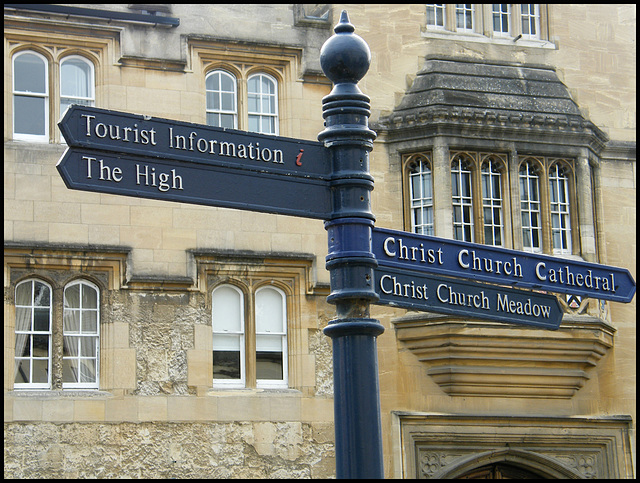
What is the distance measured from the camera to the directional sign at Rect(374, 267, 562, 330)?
574cm

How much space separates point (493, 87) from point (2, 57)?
6076mm

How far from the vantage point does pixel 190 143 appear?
528cm

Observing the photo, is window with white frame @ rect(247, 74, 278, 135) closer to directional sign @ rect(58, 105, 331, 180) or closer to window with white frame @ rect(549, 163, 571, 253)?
window with white frame @ rect(549, 163, 571, 253)

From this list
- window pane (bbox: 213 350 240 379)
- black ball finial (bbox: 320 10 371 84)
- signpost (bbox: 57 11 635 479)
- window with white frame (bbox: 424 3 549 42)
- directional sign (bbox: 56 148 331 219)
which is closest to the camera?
directional sign (bbox: 56 148 331 219)

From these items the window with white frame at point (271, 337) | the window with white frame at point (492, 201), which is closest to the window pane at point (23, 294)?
the window with white frame at point (271, 337)

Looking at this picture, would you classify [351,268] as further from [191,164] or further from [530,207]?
[530,207]

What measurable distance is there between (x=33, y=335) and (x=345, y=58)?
7.81 m

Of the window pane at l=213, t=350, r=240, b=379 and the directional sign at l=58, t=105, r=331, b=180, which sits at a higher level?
the window pane at l=213, t=350, r=240, b=379

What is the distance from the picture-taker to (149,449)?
1238 centimetres

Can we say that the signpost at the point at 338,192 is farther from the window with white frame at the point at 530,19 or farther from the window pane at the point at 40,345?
the window with white frame at the point at 530,19

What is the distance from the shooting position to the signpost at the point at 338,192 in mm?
5051

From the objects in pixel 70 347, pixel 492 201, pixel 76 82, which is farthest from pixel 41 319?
pixel 492 201

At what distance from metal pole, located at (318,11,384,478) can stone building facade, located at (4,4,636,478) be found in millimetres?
7403

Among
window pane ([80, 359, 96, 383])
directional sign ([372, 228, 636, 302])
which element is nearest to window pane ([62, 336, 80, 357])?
window pane ([80, 359, 96, 383])
